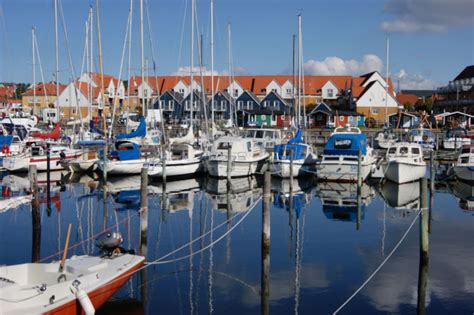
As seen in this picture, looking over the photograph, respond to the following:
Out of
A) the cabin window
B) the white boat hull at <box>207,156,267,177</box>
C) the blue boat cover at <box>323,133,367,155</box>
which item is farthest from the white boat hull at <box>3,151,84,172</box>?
the cabin window

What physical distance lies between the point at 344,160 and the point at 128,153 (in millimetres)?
13106

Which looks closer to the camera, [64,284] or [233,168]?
[64,284]

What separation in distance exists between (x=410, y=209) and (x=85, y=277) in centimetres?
1901

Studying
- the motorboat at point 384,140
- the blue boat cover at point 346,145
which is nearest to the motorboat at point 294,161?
the blue boat cover at point 346,145

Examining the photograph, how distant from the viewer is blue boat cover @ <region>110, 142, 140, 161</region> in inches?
1435

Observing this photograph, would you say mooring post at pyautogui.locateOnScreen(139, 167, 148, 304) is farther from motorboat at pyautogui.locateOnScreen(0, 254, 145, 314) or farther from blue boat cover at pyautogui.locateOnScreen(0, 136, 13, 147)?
blue boat cover at pyautogui.locateOnScreen(0, 136, 13, 147)

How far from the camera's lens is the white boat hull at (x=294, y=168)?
3609 cm

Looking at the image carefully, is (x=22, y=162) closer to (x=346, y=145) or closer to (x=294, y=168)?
(x=294, y=168)

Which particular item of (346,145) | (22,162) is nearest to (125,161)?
(22,162)

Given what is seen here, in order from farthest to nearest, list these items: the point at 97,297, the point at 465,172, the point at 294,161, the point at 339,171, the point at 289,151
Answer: the point at 289,151
the point at 294,161
the point at 465,172
the point at 339,171
the point at 97,297

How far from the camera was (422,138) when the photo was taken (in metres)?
53.2

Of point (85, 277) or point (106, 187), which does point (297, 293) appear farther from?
point (106, 187)

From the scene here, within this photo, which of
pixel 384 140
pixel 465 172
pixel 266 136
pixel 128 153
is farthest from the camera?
pixel 384 140

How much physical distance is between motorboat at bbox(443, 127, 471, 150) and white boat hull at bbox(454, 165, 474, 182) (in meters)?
15.4
